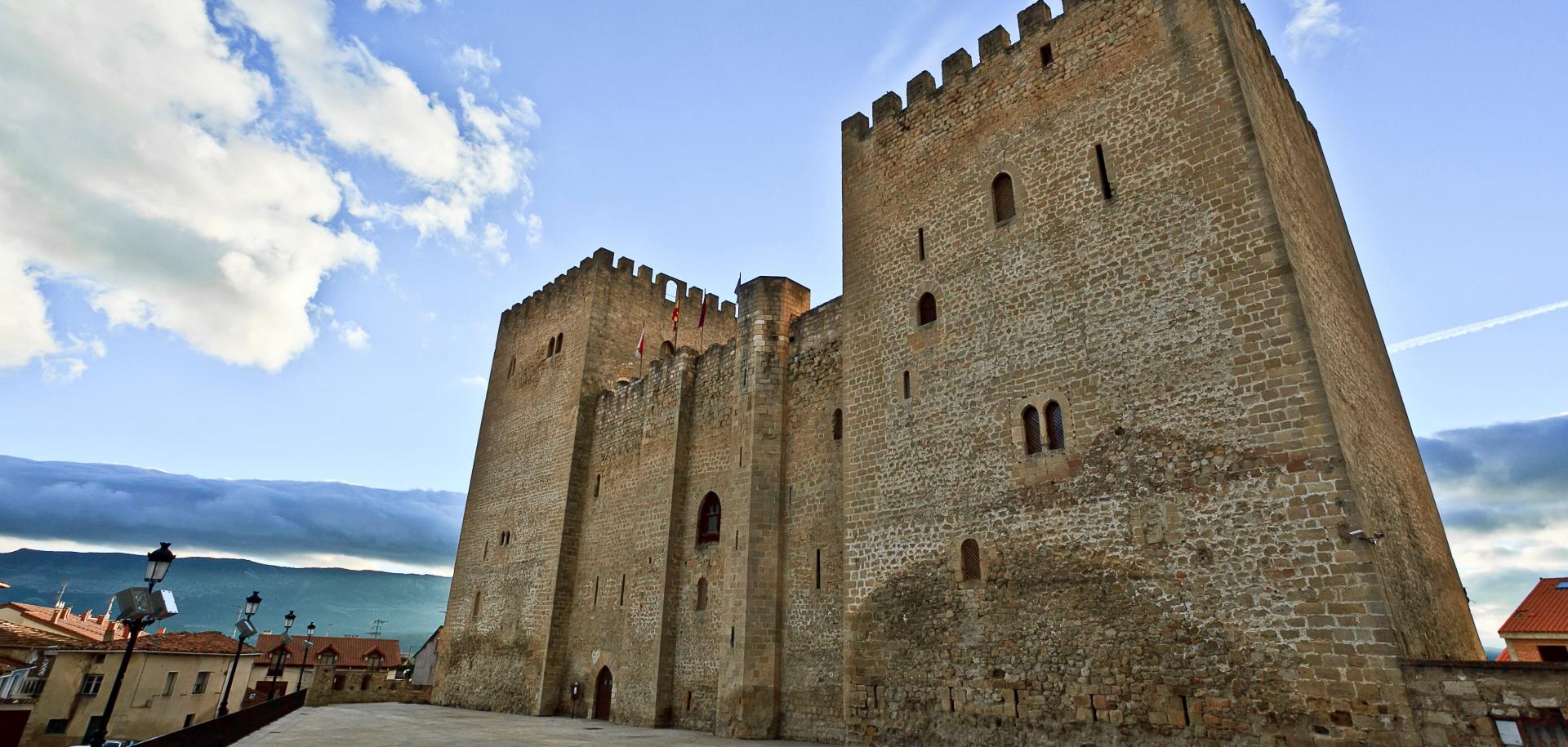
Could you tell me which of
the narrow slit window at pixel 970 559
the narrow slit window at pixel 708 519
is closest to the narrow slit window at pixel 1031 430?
the narrow slit window at pixel 970 559

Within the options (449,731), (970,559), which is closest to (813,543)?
(970,559)

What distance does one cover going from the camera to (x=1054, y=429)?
10.5 metres

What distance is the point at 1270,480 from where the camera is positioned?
830 cm

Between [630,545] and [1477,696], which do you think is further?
[630,545]

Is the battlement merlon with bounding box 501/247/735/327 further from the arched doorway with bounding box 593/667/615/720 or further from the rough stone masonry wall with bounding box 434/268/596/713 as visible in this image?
the arched doorway with bounding box 593/667/615/720

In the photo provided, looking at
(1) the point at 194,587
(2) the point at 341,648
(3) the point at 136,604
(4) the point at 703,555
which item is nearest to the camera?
(3) the point at 136,604

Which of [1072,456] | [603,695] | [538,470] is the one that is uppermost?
[538,470]

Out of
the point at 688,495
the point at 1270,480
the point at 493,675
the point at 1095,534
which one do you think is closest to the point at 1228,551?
the point at 1270,480

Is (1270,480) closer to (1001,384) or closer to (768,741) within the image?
(1001,384)

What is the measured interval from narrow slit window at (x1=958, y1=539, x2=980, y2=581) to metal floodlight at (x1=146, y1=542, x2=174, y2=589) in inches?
425

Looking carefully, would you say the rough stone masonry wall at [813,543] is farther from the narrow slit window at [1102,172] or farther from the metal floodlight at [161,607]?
the metal floodlight at [161,607]

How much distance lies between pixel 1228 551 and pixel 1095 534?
154 cm

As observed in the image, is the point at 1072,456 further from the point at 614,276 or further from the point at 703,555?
the point at 614,276

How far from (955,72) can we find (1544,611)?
25317 mm
